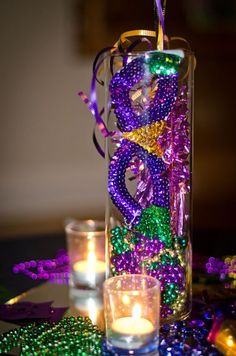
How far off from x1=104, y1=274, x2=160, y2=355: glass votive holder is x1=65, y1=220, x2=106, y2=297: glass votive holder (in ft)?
0.82

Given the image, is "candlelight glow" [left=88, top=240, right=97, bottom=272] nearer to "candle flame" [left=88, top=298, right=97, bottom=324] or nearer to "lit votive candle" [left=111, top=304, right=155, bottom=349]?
"candle flame" [left=88, top=298, right=97, bottom=324]

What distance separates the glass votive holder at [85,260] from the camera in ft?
3.12

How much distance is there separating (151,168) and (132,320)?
19 centimetres

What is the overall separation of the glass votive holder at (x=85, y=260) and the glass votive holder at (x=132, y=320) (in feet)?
0.82

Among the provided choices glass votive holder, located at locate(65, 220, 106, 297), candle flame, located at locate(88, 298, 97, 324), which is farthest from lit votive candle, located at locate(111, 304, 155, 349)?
glass votive holder, located at locate(65, 220, 106, 297)

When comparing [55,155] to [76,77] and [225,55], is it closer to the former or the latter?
[76,77]

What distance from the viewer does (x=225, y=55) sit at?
9.33ft

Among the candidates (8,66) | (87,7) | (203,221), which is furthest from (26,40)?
(203,221)

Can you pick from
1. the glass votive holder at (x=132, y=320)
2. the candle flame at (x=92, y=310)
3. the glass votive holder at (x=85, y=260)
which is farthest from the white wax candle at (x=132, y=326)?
the glass votive holder at (x=85, y=260)

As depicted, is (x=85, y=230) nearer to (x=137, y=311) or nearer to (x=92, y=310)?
(x=92, y=310)

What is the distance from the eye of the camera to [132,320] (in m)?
0.68

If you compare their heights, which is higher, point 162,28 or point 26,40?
point 26,40

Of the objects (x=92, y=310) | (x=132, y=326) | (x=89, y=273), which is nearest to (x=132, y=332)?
(x=132, y=326)

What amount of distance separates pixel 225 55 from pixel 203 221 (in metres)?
0.80
